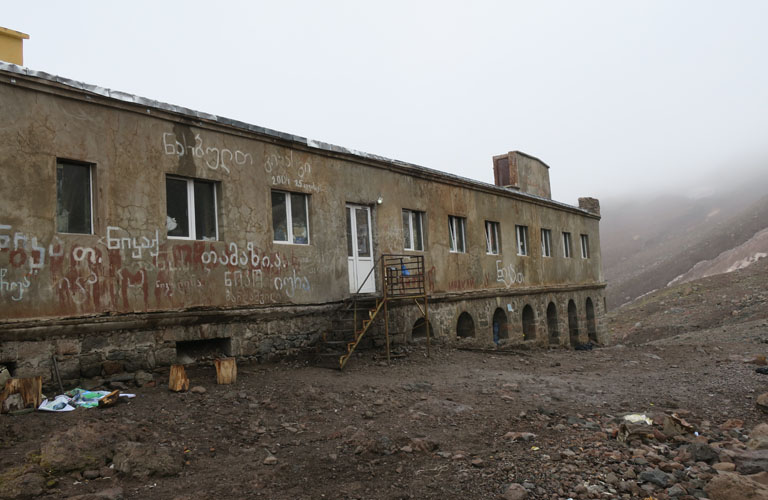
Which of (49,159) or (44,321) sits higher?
(49,159)

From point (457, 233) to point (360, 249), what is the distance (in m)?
4.54

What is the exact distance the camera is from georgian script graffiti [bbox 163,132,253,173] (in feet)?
33.1

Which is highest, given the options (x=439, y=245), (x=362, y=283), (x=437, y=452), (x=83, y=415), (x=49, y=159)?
(x=49, y=159)

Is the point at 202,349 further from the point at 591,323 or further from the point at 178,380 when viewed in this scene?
the point at 591,323

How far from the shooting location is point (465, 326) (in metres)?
17.1

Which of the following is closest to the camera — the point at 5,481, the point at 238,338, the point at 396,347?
the point at 5,481

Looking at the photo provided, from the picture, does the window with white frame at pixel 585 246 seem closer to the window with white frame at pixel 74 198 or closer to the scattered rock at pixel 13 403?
the window with white frame at pixel 74 198

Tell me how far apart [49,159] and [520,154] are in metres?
19.5

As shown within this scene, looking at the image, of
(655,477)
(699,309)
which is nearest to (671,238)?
(699,309)

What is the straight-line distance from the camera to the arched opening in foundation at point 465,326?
16984 millimetres

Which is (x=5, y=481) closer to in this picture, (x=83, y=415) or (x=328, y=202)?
(x=83, y=415)

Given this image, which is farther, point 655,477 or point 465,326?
point 465,326

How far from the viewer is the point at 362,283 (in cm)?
1362

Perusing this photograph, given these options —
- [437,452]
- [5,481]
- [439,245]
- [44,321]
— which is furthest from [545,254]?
[5,481]
